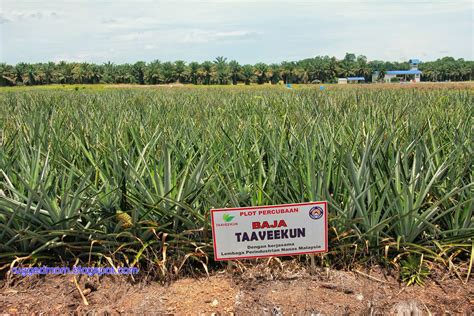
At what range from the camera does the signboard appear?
1.85 metres

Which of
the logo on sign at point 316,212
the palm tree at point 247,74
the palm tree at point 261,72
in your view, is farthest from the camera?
the palm tree at point 261,72

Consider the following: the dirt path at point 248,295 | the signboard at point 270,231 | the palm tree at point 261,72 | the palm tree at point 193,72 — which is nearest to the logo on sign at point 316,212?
the signboard at point 270,231

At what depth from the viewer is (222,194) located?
2357 millimetres

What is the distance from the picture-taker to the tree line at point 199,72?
66.8 metres

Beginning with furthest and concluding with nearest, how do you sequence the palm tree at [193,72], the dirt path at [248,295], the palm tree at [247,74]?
the palm tree at [247,74]
the palm tree at [193,72]
the dirt path at [248,295]

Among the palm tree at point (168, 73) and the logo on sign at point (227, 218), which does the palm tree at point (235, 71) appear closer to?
the palm tree at point (168, 73)

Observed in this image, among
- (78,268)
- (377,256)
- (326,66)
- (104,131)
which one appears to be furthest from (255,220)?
(326,66)

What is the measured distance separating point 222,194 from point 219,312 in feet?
2.50

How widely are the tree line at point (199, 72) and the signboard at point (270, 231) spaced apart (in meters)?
71.8

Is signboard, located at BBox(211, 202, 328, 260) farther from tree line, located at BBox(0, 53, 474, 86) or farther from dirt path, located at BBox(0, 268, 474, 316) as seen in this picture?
tree line, located at BBox(0, 53, 474, 86)

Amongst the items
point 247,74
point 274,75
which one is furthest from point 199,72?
point 274,75

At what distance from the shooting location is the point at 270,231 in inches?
74.2

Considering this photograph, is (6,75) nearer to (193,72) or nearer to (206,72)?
(193,72)

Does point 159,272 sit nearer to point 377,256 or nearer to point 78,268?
point 78,268
